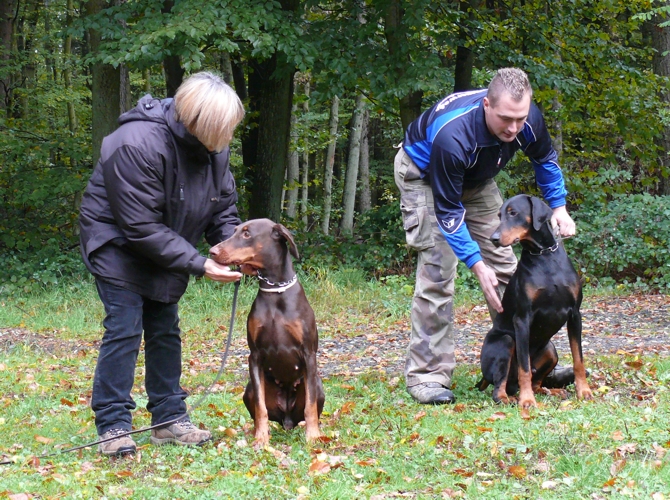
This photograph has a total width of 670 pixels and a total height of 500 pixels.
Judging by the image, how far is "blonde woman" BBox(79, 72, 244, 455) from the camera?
4273 millimetres

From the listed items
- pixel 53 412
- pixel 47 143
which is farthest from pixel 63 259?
pixel 53 412

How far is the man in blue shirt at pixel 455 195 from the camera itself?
5094mm

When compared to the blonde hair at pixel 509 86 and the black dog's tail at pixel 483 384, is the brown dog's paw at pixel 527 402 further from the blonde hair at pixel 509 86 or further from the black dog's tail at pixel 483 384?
the blonde hair at pixel 509 86

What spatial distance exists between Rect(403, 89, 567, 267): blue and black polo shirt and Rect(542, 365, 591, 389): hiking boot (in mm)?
1241

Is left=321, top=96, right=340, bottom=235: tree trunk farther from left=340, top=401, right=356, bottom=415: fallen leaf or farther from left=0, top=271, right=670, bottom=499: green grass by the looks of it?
left=340, top=401, right=356, bottom=415: fallen leaf

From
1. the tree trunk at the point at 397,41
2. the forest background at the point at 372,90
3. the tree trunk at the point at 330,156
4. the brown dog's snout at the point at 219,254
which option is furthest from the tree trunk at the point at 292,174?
the brown dog's snout at the point at 219,254

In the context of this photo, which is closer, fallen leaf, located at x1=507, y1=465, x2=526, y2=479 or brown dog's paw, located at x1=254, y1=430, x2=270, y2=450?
fallen leaf, located at x1=507, y1=465, x2=526, y2=479

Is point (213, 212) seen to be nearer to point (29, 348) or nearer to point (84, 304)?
point (29, 348)

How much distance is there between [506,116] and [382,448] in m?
2.25

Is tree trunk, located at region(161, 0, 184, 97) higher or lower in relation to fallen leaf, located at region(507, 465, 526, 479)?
higher

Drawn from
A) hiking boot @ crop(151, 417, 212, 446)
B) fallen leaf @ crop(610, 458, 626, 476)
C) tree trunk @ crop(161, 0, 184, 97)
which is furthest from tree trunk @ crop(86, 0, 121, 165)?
fallen leaf @ crop(610, 458, 626, 476)

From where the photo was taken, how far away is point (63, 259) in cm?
1311

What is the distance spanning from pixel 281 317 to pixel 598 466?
1.94 metres

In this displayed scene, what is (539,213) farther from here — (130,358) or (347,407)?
(130,358)
